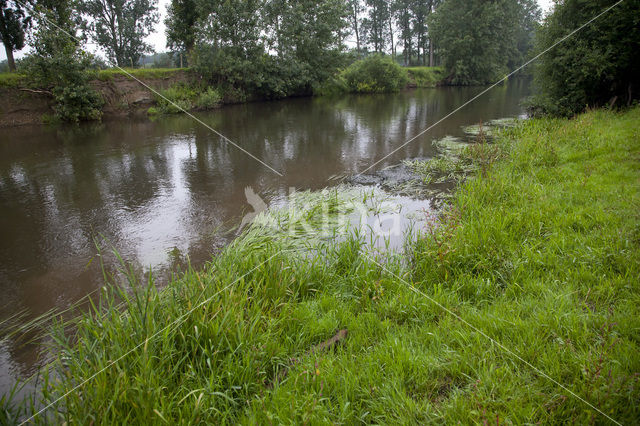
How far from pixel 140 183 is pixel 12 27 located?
17.5 m

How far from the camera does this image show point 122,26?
29375mm

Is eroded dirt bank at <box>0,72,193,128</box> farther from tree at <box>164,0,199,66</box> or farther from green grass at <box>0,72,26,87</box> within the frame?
tree at <box>164,0,199,66</box>

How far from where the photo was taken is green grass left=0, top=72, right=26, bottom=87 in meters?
15.4

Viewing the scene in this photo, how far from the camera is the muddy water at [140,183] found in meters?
4.20

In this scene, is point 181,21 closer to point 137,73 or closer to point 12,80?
point 137,73

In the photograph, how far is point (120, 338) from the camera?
2.34 m

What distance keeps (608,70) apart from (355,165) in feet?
25.4

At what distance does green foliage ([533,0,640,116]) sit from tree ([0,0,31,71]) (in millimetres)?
23200

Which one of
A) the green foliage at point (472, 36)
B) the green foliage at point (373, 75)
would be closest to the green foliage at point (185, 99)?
the green foliage at point (373, 75)

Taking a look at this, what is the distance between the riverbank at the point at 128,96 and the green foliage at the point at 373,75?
11.5 meters

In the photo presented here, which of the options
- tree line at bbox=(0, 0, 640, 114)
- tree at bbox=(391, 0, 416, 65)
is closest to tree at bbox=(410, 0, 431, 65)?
tree at bbox=(391, 0, 416, 65)

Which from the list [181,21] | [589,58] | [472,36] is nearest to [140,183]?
[589,58]

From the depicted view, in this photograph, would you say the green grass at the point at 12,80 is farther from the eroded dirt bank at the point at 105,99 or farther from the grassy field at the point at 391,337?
the grassy field at the point at 391,337


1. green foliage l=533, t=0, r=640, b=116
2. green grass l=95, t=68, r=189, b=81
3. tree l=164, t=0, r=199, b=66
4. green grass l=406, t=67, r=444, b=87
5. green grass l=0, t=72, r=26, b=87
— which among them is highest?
tree l=164, t=0, r=199, b=66
